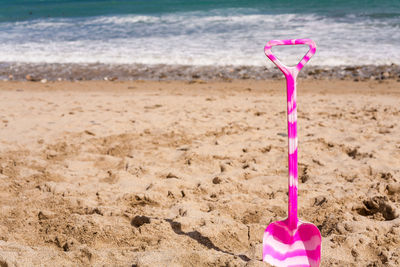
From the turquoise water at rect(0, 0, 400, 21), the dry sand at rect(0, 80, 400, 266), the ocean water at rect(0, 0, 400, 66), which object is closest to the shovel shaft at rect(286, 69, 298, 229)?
the dry sand at rect(0, 80, 400, 266)

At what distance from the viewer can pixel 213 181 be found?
2.94 meters

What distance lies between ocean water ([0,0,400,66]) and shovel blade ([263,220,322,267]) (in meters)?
6.28

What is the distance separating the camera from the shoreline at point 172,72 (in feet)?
23.0

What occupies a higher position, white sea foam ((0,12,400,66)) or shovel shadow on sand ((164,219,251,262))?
white sea foam ((0,12,400,66))

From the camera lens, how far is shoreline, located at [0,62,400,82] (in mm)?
7012

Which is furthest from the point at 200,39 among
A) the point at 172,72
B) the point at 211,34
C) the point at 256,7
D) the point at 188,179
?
the point at 188,179

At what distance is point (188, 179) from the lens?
117 inches

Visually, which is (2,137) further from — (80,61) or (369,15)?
(369,15)

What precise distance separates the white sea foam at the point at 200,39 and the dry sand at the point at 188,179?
3092 millimetres

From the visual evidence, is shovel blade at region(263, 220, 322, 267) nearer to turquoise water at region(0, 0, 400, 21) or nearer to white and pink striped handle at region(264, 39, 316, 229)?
white and pink striped handle at region(264, 39, 316, 229)

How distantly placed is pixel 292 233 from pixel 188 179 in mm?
1184

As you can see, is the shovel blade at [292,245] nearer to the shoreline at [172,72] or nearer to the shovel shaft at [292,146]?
the shovel shaft at [292,146]

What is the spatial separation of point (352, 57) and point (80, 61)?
19.1 feet

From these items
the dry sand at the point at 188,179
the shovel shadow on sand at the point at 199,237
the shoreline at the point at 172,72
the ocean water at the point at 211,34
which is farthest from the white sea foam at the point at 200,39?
the shovel shadow on sand at the point at 199,237
